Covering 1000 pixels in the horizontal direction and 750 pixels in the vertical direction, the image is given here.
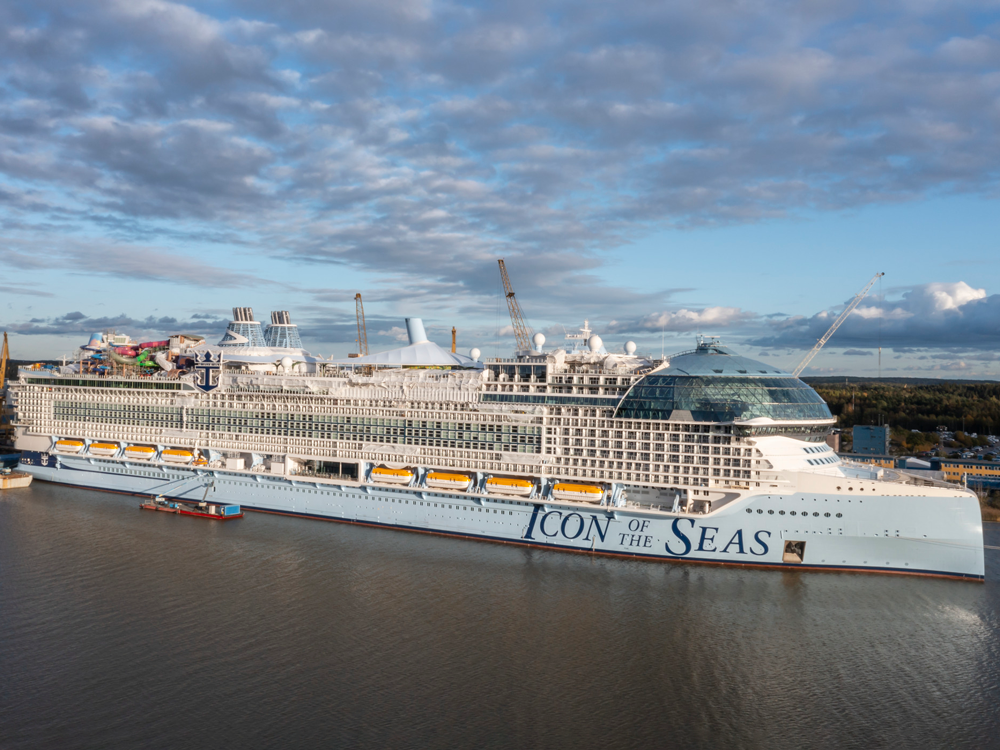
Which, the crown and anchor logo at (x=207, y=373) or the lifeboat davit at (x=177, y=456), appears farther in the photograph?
the crown and anchor logo at (x=207, y=373)

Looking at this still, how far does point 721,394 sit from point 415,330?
102ft

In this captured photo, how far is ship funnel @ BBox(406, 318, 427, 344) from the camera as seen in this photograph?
6116 centimetres

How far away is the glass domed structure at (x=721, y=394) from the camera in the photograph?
120 feet

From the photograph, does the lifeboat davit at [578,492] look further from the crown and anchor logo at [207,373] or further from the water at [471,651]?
the crown and anchor logo at [207,373]

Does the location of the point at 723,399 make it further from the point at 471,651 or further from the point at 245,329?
the point at 245,329

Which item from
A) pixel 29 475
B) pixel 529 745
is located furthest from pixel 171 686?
pixel 29 475

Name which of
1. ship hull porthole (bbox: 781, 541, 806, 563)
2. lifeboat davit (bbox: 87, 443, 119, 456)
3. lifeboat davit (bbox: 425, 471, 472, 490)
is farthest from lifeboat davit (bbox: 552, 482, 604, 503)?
lifeboat davit (bbox: 87, 443, 119, 456)

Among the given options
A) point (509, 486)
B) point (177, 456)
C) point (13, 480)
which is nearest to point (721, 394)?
point (509, 486)

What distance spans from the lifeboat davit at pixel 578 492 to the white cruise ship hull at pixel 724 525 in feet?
1.43

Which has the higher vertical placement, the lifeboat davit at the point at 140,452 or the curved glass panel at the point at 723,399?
the curved glass panel at the point at 723,399

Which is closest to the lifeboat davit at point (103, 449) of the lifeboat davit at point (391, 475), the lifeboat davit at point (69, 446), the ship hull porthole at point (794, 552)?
the lifeboat davit at point (69, 446)

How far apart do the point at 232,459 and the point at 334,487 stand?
9970 mm

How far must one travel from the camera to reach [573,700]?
23.6 m

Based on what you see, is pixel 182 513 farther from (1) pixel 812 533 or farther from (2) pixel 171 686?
(1) pixel 812 533
